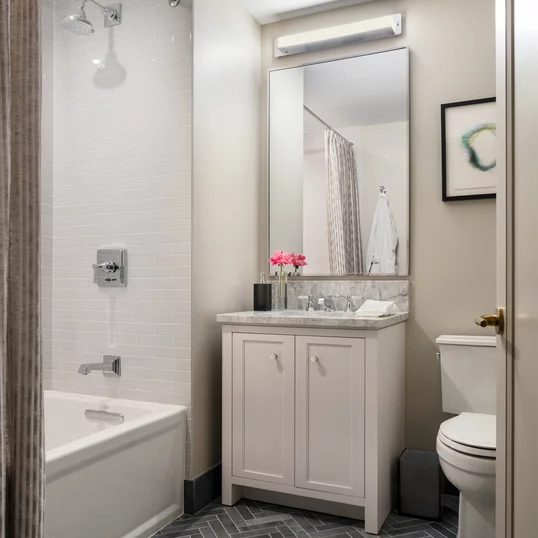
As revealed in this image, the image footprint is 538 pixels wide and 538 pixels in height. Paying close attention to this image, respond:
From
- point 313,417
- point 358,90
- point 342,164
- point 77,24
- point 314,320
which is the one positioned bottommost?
point 313,417

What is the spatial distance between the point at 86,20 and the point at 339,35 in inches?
52.7

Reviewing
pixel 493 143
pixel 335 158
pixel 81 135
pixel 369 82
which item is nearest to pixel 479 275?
pixel 493 143

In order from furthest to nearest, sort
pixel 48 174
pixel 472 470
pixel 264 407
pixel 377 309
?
pixel 48 174 < pixel 377 309 < pixel 264 407 < pixel 472 470

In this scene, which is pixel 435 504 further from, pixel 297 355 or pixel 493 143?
pixel 493 143

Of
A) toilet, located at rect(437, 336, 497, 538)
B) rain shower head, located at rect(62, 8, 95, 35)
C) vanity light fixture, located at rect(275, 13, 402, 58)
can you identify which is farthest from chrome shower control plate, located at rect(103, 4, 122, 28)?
toilet, located at rect(437, 336, 497, 538)

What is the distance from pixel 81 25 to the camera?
2463 millimetres

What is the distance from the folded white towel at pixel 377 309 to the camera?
Answer: 2.54m

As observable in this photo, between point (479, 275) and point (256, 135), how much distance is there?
1.50m

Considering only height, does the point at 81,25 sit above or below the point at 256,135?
above

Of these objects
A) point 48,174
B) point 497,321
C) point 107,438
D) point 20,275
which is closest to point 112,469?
point 107,438

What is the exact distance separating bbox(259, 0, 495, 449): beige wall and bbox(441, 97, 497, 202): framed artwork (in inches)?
1.9

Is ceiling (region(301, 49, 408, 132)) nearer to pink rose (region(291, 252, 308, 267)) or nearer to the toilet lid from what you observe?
pink rose (region(291, 252, 308, 267))

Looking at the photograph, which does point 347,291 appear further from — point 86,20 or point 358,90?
point 86,20

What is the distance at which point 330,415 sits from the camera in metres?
2.38
